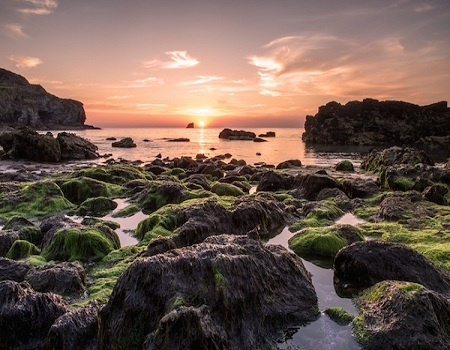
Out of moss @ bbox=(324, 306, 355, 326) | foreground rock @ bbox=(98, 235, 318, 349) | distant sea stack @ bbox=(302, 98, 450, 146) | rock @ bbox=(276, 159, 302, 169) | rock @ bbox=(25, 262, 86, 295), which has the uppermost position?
distant sea stack @ bbox=(302, 98, 450, 146)

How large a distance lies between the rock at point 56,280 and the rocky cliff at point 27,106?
157m

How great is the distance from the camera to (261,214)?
48.8ft

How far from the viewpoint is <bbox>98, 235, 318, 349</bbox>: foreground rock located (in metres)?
5.67

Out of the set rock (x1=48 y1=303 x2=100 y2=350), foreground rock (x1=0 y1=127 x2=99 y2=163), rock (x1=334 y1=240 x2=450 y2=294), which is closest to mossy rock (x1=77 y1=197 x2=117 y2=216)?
rock (x1=48 y1=303 x2=100 y2=350)

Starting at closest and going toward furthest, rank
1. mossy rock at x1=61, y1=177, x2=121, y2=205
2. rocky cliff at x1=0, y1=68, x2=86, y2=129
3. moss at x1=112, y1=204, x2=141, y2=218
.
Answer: moss at x1=112, y1=204, x2=141, y2=218, mossy rock at x1=61, y1=177, x2=121, y2=205, rocky cliff at x1=0, y1=68, x2=86, y2=129

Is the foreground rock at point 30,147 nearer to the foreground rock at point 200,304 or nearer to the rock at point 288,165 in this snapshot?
the rock at point 288,165

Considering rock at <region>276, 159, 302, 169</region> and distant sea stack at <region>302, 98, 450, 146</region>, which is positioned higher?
distant sea stack at <region>302, 98, 450, 146</region>

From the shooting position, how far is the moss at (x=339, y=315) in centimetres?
767

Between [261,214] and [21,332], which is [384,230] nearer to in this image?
[261,214]

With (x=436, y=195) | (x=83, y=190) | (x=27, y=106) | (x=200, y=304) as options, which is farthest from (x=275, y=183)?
(x=27, y=106)

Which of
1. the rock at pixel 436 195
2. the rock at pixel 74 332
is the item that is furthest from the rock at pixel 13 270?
the rock at pixel 436 195

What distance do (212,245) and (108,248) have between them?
18.3 ft

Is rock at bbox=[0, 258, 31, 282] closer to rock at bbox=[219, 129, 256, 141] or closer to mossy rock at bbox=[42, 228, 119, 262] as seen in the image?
mossy rock at bbox=[42, 228, 119, 262]

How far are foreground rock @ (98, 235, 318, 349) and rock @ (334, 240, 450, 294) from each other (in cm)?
200
